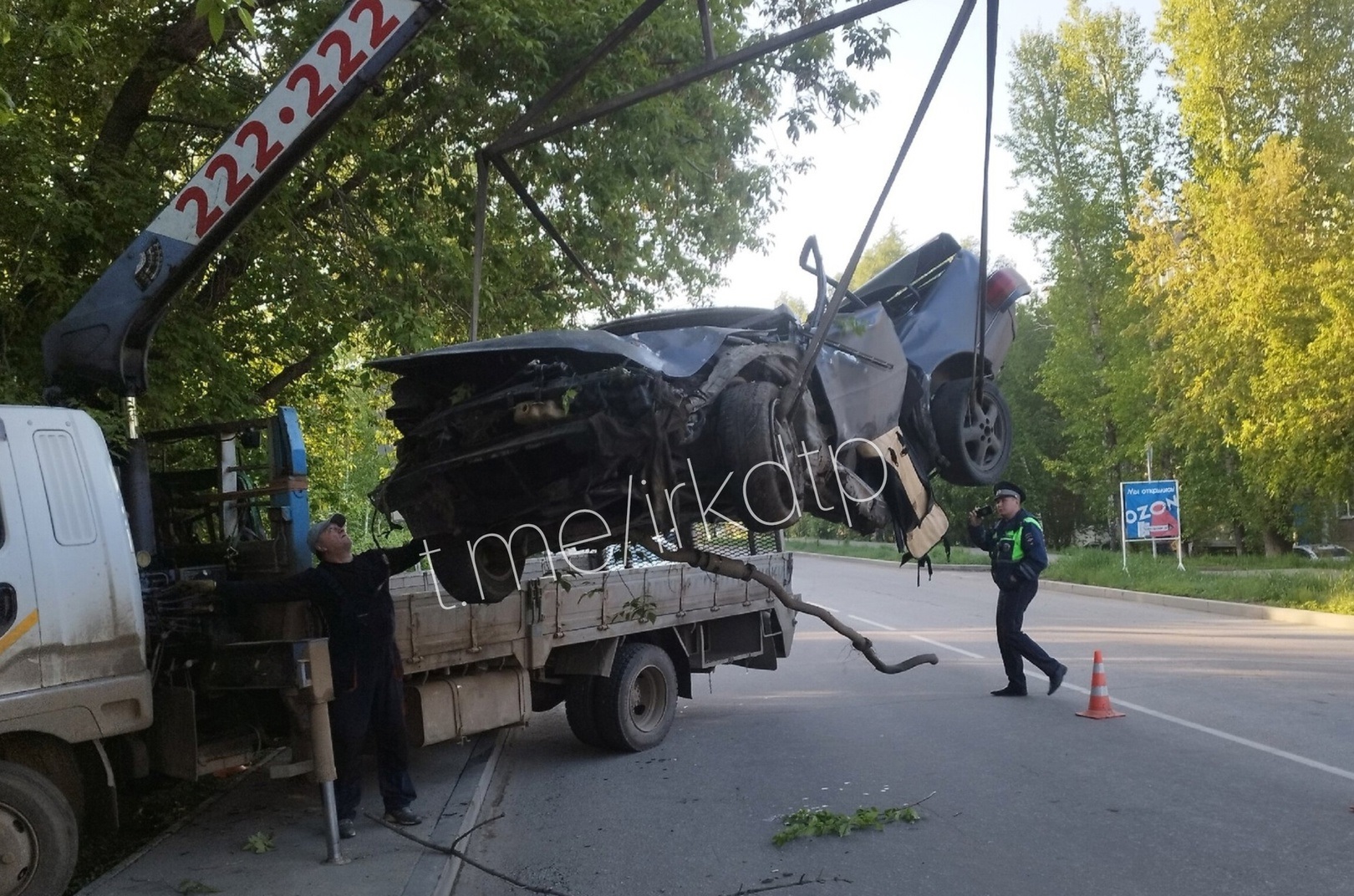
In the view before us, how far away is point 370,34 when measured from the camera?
18.6 ft

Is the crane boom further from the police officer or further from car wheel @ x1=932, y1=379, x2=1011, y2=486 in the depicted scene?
the police officer

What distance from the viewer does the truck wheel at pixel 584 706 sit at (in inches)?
320

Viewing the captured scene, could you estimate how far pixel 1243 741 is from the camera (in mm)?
7617

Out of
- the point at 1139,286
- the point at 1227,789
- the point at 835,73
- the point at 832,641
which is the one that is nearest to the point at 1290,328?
the point at 1139,286

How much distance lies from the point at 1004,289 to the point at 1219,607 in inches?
508

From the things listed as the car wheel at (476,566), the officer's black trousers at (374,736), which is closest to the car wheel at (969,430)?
the car wheel at (476,566)

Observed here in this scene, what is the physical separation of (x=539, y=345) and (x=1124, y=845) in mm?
3569

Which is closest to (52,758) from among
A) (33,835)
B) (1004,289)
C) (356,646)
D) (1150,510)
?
(33,835)

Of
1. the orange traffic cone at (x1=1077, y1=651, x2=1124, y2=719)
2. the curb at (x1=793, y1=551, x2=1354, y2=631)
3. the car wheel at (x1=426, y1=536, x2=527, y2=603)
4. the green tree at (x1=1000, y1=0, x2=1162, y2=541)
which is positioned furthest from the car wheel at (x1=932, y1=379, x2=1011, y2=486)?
the green tree at (x1=1000, y1=0, x2=1162, y2=541)

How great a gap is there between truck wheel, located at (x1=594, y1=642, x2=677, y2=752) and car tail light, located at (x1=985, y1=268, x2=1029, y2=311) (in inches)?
135

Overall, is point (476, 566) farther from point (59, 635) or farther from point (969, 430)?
point (969, 430)

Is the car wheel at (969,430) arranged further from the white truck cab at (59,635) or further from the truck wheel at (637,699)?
the white truck cab at (59,635)

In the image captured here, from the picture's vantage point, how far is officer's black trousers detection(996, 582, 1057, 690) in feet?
31.2

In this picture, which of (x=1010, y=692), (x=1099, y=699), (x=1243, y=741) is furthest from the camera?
(x=1010, y=692)
